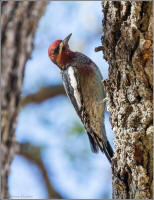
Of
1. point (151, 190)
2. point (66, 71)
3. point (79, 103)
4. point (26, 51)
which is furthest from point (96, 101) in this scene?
point (151, 190)

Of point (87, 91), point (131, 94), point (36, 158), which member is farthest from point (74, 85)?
point (36, 158)

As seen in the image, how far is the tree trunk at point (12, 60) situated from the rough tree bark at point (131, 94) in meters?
1.95

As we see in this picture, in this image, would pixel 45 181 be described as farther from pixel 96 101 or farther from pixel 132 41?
pixel 132 41

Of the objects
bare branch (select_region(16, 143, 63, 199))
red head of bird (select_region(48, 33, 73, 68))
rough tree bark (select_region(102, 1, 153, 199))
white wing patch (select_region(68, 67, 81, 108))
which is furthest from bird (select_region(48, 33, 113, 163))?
bare branch (select_region(16, 143, 63, 199))

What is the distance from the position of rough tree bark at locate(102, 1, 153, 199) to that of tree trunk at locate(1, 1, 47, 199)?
1950mm

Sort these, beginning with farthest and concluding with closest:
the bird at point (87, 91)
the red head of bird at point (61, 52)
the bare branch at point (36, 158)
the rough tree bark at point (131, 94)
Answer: the bare branch at point (36, 158) → the red head of bird at point (61, 52) → the bird at point (87, 91) → the rough tree bark at point (131, 94)

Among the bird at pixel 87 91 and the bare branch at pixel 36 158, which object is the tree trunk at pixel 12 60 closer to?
the bird at pixel 87 91

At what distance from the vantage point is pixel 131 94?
1.95 m

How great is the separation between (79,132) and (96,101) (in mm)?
1924

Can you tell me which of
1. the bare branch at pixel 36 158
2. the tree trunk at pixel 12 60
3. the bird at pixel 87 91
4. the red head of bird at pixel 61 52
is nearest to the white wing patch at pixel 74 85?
the bird at pixel 87 91

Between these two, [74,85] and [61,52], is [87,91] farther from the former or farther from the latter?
[61,52]

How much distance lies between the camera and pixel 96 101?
386cm

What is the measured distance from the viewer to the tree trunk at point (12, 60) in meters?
3.81

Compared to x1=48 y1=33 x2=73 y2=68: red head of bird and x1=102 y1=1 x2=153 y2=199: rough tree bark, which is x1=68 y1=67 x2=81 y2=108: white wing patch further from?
x1=102 y1=1 x2=153 y2=199: rough tree bark
